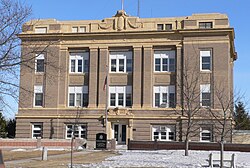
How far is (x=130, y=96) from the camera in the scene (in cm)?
5356

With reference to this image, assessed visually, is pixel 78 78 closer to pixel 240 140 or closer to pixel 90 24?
pixel 90 24

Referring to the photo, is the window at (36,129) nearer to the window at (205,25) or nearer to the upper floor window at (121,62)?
the upper floor window at (121,62)

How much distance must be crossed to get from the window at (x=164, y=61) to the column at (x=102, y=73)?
230 inches

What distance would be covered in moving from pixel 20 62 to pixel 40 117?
33.0 meters

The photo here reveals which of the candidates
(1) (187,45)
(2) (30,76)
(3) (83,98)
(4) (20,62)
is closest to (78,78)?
(3) (83,98)

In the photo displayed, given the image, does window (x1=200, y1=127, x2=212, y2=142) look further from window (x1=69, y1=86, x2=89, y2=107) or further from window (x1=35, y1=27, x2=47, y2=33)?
window (x1=35, y1=27, x2=47, y2=33)

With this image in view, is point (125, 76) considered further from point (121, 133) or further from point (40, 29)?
point (40, 29)

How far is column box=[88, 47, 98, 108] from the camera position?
5356cm

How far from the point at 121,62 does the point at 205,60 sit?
976 centimetres

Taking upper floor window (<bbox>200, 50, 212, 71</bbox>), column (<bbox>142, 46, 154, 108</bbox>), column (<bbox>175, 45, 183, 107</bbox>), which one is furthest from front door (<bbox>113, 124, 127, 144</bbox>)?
upper floor window (<bbox>200, 50, 212, 71</bbox>)

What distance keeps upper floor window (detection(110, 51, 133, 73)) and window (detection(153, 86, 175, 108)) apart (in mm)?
4257

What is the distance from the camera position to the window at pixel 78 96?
179 feet

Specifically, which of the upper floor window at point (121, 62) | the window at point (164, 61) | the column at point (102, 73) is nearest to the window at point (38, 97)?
the column at point (102, 73)

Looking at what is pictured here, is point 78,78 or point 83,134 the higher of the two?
point 78,78
